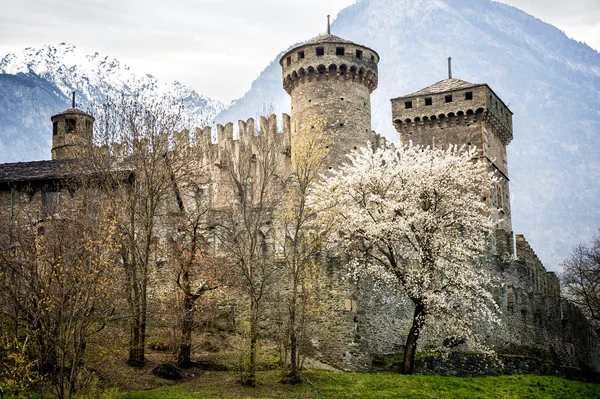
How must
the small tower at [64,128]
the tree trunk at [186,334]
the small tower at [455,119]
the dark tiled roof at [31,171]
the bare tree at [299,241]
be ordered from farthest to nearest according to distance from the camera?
the small tower at [64,128] → the small tower at [455,119] → the dark tiled roof at [31,171] → the tree trunk at [186,334] → the bare tree at [299,241]

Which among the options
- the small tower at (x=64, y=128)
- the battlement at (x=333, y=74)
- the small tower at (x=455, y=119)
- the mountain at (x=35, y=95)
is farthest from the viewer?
the mountain at (x=35, y=95)

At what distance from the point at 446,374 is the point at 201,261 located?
1023 cm

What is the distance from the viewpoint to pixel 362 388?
22938mm

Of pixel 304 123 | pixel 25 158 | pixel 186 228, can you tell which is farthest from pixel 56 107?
pixel 186 228

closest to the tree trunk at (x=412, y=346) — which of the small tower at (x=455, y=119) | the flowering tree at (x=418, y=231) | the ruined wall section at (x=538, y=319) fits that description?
the flowering tree at (x=418, y=231)

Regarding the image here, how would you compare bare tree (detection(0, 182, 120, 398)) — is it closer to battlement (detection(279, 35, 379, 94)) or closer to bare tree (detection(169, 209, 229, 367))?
bare tree (detection(169, 209, 229, 367))

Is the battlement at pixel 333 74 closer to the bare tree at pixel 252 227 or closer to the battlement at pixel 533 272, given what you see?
the bare tree at pixel 252 227

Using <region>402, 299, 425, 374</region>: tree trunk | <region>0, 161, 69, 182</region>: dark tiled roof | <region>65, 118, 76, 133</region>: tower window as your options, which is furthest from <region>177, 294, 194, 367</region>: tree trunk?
<region>65, 118, 76, 133</region>: tower window

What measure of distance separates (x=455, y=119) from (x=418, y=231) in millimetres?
17765

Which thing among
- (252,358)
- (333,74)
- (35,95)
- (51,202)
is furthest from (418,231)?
(35,95)

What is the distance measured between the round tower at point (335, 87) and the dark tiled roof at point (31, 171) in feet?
40.9

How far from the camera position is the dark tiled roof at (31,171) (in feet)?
115

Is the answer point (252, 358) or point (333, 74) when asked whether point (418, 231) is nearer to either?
point (252, 358)

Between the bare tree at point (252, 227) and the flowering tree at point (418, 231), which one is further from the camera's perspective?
the flowering tree at point (418, 231)
